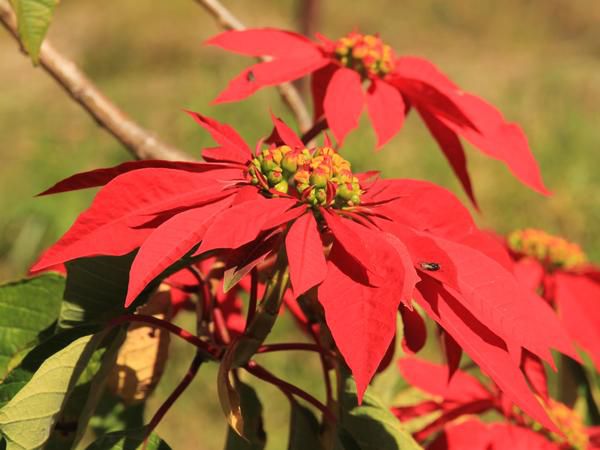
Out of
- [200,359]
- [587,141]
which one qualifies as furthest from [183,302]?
[587,141]

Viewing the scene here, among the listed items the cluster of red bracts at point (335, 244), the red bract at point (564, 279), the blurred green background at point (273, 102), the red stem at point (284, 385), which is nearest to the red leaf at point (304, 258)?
the cluster of red bracts at point (335, 244)

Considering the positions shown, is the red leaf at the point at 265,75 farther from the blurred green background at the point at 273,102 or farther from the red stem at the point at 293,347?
the blurred green background at the point at 273,102

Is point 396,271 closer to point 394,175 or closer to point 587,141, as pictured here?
point 394,175

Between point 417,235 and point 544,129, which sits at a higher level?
point 544,129

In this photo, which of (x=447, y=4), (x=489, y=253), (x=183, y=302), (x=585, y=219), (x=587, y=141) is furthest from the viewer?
(x=447, y=4)

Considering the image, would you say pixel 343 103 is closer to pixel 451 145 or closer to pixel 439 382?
pixel 451 145
